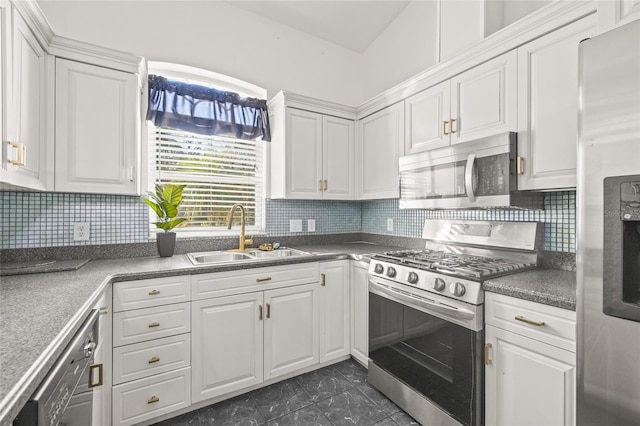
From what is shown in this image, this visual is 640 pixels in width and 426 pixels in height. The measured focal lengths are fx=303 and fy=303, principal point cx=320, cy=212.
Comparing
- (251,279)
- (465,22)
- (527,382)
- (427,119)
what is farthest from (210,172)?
(527,382)

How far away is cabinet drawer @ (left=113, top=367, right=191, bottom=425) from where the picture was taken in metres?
1.71

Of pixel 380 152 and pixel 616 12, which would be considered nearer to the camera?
pixel 616 12

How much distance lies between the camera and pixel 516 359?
1.42m

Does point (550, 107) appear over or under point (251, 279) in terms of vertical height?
over

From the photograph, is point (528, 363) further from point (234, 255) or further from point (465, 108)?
point (234, 255)

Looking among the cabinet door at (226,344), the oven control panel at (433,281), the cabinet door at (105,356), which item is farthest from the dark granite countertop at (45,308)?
the oven control panel at (433,281)

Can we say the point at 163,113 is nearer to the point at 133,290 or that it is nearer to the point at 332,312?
the point at 133,290

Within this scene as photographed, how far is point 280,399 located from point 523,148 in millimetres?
2206

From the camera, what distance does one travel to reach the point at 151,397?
1778 mm

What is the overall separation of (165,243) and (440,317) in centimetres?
191

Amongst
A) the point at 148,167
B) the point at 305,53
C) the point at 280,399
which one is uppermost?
the point at 305,53

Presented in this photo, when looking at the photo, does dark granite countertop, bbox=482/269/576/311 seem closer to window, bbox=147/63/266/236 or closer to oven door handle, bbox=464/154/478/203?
oven door handle, bbox=464/154/478/203

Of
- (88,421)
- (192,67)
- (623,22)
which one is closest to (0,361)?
(88,421)

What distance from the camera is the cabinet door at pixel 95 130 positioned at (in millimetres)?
1801
